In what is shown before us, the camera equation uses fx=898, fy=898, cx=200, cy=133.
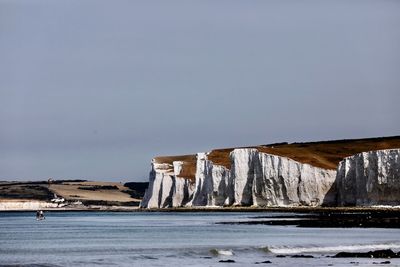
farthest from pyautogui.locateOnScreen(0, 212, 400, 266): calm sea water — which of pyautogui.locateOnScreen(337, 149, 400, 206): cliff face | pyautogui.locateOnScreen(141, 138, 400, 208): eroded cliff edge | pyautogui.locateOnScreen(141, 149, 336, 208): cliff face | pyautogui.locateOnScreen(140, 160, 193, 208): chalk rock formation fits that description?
pyautogui.locateOnScreen(140, 160, 193, 208): chalk rock formation

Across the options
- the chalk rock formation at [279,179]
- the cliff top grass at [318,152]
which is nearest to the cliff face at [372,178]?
the chalk rock formation at [279,179]

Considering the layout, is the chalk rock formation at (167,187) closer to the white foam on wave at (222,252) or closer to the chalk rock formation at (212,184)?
the chalk rock formation at (212,184)

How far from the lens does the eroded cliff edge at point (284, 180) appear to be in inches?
3497

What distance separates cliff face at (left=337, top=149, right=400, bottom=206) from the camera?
8706 centimetres

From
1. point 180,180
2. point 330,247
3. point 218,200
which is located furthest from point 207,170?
point 330,247

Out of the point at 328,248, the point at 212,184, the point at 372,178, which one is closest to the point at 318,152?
the point at 212,184

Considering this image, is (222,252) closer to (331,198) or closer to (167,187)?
(331,198)

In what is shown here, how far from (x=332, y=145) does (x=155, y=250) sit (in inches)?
3831

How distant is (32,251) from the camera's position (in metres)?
44.8

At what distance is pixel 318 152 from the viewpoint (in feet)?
419

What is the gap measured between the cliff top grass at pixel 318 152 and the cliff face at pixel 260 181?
2492mm

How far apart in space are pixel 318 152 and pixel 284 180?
26700mm

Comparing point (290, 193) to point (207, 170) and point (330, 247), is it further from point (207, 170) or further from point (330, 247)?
point (330, 247)

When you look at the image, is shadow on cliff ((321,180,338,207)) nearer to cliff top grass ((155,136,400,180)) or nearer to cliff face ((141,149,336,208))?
cliff face ((141,149,336,208))
